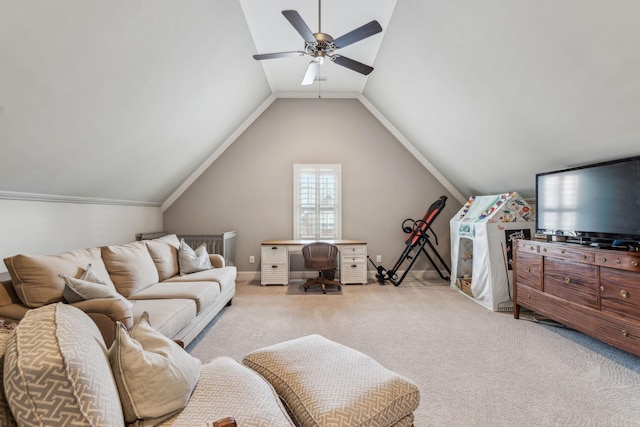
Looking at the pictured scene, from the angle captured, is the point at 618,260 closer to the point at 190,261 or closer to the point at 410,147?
the point at 410,147

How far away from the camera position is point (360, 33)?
2652 mm

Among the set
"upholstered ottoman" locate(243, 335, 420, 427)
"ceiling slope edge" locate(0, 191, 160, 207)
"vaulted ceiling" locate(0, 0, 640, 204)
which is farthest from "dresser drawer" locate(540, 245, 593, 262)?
"ceiling slope edge" locate(0, 191, 160, 207)

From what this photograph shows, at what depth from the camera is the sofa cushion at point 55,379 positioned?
2.56 feet

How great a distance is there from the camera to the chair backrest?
4.72m

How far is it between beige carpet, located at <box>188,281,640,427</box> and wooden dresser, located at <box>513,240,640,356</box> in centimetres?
25

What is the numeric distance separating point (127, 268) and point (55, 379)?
2404 mm

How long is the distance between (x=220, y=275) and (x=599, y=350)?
12.3ft

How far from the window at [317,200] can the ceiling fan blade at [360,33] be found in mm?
3021

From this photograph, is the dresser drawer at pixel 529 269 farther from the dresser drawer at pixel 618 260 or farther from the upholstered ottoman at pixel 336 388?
the upholstered ottoman at pixel 336 388

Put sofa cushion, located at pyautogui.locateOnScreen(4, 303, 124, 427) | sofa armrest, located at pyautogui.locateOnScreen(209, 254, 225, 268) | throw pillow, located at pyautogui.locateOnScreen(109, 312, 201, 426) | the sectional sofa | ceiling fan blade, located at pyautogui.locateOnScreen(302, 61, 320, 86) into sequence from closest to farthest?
1. sofa cushion, located at pyautogui.locateOnScreen(4, 303, 124, 427)
2. throw pillow, located at pyautogui.locateOnScreen(109, 312, 201, 426)
3. the sectional sofa
4. ceiling fan blade, located at pyautogui.locateOnScreen(302, 61, 320, 86)
5. sofa armrest, located at pyautogui.locateOnScreen(209, 254, 225, 268)

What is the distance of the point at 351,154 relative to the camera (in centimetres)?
574

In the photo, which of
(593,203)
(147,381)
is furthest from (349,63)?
(147,381)

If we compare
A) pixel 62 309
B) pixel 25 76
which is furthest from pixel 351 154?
pixel 62 309

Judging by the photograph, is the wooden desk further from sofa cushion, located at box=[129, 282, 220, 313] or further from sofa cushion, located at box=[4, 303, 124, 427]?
sofa cushion, located at box=[4, 303, 124, 427]
